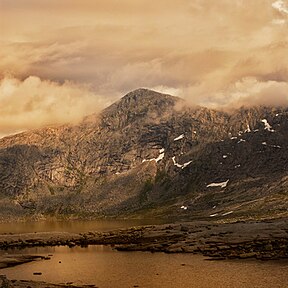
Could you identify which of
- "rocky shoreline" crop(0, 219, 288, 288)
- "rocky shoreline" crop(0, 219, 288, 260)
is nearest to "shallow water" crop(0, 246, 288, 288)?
"rocky shoreline" crop(0, 219, 288, 288)

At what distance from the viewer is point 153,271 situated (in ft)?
334

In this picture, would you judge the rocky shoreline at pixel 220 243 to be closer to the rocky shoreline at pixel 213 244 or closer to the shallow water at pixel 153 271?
the rocky shoreline at pixel 213 244

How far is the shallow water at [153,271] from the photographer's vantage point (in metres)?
85.3

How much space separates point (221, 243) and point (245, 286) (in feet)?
228

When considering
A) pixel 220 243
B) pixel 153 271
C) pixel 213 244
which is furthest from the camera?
pixel 220 243

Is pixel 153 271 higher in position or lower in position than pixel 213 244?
higher

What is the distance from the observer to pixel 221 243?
5802 inches

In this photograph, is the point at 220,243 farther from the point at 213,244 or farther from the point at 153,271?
the point at 153,271

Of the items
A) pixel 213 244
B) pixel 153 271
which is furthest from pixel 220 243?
pixel 153 271

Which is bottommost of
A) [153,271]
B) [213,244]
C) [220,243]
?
[220,243]

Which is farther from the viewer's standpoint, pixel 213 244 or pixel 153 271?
pixel 213 244

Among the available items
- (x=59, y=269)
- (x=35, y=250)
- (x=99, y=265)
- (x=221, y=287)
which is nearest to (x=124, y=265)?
(x=99, y=265)

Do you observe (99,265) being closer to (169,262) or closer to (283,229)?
(169,262)

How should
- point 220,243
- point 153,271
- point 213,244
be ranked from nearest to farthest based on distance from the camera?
1. point 153,271
2. point 213,244
3. point 220,243
